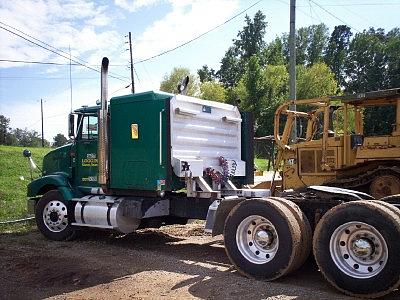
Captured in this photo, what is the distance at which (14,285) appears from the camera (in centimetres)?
662

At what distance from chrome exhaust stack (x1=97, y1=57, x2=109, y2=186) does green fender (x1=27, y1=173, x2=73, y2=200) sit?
0.95m

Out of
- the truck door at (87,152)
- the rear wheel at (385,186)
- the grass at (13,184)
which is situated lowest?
the grass at (13,184)

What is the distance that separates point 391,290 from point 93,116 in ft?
21.7

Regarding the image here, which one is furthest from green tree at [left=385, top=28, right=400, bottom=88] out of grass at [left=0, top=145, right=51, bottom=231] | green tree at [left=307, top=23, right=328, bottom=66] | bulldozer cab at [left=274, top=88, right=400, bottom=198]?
bulldozer cab at [left=274, top=88, right=400, bottom=198]

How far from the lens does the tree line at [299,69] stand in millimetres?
51000

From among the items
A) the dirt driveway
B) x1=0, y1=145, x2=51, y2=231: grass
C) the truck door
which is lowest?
the dirt driveway

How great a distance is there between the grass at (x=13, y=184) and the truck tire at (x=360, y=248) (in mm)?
8439

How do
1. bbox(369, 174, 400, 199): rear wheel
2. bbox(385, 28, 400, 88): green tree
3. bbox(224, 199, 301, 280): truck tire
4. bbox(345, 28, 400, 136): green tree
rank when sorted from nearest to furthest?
bbox(224, 199, 301, 280): truck tire
bbox(369, 174, 400, 199): rear wheel
bbox(385, 28, 400, 88): green tree
bbox(345, 28, 400, 136): green tree

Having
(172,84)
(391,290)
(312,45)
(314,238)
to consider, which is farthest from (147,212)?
(312,45)

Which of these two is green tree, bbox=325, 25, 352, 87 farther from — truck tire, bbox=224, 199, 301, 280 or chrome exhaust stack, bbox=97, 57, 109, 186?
truck tire, bbox=224, 199, 301, 280

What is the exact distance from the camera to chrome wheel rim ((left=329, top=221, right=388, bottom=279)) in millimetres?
5516

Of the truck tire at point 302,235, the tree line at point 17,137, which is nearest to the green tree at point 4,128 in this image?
the tree line at point 17,137

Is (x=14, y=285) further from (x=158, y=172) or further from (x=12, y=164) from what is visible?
(x=12, y=164)

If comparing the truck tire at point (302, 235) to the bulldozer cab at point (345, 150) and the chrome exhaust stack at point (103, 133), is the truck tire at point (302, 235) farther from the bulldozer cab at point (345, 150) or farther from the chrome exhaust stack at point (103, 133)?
the chrome exhaust stack at point (103, 133)
